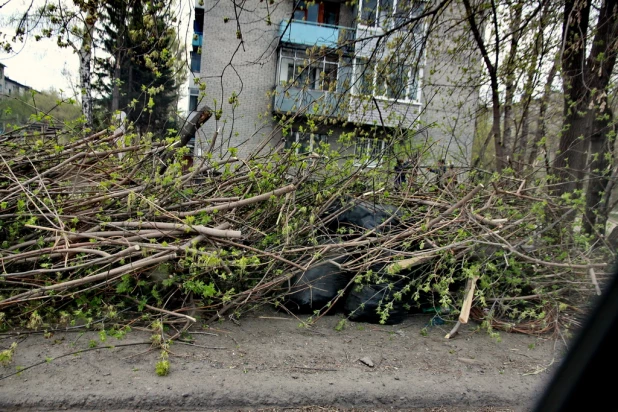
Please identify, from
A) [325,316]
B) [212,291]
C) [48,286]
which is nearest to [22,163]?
[48,286]

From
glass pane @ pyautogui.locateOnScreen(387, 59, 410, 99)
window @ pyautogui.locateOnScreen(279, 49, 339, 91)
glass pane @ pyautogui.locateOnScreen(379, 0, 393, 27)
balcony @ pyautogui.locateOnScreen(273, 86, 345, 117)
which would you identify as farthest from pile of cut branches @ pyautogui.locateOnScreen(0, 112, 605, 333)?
glass pane @ pyautogui.locateOnScreen(379, 0, 393, 27)

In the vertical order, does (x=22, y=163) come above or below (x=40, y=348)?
above

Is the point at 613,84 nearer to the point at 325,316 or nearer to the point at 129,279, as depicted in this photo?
the point at 325,316

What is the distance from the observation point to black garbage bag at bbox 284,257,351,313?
13.6ft

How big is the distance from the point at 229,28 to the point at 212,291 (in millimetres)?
17379

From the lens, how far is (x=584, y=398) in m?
1.13

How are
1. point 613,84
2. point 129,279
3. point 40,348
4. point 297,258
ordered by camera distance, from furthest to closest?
1. point 613,84
2. point 297,258
3. point 129,279
4. point 40,348

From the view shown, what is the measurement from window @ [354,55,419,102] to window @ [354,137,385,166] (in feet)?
3.55

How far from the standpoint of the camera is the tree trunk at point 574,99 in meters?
5.74

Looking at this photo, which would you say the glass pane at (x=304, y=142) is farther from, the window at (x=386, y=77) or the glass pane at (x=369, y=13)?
the glass pane at (x=369, y=13)

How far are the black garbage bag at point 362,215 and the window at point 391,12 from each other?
10.8 feet


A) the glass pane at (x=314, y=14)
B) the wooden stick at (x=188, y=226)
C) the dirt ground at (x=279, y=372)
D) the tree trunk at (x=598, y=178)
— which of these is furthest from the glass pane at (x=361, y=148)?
the glass pane at (x=314, y=14)

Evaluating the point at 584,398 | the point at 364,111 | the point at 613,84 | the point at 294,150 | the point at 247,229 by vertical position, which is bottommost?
the point at 247,229

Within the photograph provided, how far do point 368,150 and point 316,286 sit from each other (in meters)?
1.97
